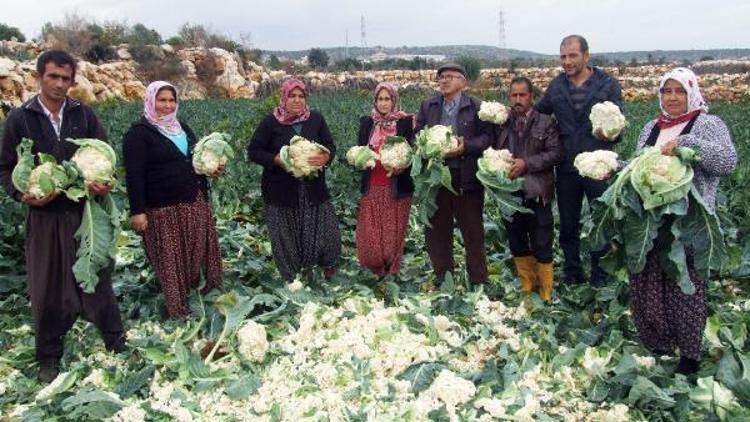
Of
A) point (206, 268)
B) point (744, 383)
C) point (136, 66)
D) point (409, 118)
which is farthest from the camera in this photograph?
point (136, 66)

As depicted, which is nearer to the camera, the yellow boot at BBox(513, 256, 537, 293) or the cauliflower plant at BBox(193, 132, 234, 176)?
the cauliflower plant at BBox(193, 132, 234, 176)

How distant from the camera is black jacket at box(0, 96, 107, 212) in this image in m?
3.57

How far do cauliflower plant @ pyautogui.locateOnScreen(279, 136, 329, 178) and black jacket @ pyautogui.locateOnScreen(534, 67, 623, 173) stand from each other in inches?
68.4

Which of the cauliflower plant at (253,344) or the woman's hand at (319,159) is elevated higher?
the woman's hand at (319,159)

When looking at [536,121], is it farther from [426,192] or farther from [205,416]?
[205,416]

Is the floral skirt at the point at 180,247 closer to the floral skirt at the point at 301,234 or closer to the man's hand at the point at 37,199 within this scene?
the floral skirt at the point at 301,234

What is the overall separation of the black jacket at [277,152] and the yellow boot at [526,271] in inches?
62.2

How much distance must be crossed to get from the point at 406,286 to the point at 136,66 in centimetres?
3829

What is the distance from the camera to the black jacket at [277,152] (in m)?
4.66

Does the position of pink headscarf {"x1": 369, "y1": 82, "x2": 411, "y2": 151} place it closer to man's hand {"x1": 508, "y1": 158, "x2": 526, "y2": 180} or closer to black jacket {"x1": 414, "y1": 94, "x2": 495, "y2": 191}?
black jacket {"x1": 414, "y1": 94, "x2": 495, "y2": 191}

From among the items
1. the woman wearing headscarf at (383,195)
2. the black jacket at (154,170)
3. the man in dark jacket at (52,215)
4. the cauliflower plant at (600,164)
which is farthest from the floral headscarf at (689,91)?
the man in dark jacket at (52,215)

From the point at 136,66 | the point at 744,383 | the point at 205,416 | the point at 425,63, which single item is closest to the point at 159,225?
the point at 205,416

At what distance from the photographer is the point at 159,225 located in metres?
4.15

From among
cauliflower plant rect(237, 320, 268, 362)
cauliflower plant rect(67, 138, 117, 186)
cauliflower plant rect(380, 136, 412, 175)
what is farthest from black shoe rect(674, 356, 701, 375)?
cauliflower plant rect(67, 138, 117, 186)
